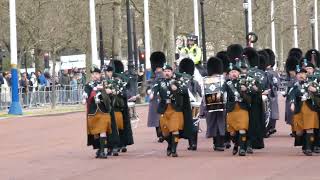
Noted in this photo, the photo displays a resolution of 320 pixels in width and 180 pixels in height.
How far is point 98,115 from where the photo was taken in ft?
57.0

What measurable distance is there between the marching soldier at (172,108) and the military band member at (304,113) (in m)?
2.10

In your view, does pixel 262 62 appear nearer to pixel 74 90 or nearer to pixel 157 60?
pixel 157 60

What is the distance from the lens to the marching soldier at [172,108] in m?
17.3

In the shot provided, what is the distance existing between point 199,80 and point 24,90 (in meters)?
20.3

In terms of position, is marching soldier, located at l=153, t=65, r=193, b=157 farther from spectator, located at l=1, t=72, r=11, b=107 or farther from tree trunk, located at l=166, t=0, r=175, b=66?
tree trunk, located at l=166, t=0, r=175, b=66

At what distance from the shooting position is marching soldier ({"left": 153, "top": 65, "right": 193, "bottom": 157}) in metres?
17.3

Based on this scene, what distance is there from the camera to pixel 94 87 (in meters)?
17.5

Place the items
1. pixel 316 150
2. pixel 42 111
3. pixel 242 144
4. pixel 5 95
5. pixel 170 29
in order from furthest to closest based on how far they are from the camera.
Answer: pixel 170 29
pixel 42 111
pixel 5 95
pixel 316 150
pixel 242 144

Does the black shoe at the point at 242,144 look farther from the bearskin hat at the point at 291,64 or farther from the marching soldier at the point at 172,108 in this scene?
the bearskin hat at the point at 291,64

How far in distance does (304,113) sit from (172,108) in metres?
2.50

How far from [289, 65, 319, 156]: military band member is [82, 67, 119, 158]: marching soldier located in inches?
138

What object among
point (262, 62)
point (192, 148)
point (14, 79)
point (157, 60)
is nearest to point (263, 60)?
point (262, 62)

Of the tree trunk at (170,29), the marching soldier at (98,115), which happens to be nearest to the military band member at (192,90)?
the marching soldier at (98,115)

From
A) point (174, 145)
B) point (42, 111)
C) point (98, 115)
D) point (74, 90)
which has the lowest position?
point (174, 145)
